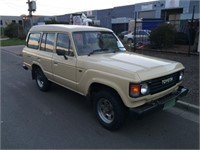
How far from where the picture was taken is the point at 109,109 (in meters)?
3.79

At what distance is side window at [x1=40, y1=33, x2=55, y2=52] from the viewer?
5042 mm

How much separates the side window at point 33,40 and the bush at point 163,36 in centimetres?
878

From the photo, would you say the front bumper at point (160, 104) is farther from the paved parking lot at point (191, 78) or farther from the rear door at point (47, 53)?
the rear door at point (47, 53)

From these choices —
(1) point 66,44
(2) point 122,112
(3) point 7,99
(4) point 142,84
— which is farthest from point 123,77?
(3) point 7,99

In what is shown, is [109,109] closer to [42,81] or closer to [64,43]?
[64,43]

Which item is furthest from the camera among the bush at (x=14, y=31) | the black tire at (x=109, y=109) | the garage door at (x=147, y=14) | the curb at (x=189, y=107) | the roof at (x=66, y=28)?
the garage door at (x=147, y=14)

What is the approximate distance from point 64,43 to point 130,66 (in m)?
1.83

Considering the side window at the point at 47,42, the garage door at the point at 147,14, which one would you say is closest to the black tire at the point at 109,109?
the side window at the point at 47,42

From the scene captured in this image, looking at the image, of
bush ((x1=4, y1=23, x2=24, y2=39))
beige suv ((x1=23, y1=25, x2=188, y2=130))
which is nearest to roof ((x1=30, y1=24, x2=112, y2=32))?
beige suv ((x1=23, y1=25, x2=188, y2=130))

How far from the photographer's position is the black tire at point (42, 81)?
5705mm

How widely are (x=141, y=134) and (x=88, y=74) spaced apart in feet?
4.83

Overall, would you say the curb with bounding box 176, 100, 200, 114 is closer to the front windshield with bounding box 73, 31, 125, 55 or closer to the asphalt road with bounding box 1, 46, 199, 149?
the asphalt road with bounding box 1, 46, 199, 149

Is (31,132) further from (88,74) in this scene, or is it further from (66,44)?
(66,44)

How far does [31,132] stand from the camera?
3.66 metres
